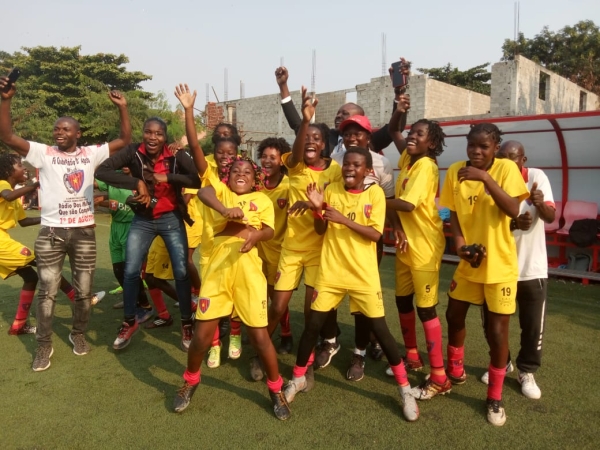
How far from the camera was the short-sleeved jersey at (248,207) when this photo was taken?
131 inches

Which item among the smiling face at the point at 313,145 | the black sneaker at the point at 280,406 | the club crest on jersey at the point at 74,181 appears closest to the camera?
the black sneaker at the point at 280,406

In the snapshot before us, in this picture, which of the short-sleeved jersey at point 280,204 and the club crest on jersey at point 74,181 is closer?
Result: the short-sleeved jersey at point 280,204

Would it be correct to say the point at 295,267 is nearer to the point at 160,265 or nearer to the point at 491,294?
the point at 491,294

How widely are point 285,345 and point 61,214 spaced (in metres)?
2.32

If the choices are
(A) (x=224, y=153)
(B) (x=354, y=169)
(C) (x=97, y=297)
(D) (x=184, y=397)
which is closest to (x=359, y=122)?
(B) (x=354, y=169)

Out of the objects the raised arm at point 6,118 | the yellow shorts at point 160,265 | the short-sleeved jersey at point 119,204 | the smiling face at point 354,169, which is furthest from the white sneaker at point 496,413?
the short-sleeved jersey at point 119,204

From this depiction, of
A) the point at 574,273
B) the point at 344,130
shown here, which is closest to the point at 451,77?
the point at 574,273

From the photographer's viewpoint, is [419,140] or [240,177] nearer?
[240,177]

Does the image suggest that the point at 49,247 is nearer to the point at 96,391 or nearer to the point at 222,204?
the point at 96,391

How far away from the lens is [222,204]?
10.7ft

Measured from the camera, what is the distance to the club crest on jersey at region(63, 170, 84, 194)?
409 cm

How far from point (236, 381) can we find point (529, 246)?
8.10 ft

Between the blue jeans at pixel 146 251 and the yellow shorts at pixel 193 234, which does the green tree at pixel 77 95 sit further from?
the blue jeans at pixel 146 251

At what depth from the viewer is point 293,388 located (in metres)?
3.36
